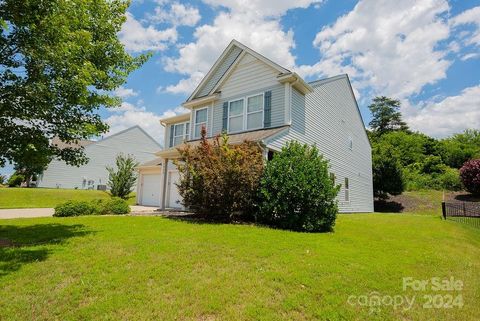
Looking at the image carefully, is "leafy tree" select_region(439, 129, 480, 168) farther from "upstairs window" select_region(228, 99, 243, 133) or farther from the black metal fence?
"upstairs window" select_region(228, 99, 243, 133)

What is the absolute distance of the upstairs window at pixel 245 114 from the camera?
14.7m

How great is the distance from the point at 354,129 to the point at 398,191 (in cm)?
796

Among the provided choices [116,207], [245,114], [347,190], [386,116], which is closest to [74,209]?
[116,207]

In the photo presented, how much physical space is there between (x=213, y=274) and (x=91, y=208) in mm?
11157

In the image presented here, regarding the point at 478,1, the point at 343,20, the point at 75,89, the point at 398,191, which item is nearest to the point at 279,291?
the point at 75,89

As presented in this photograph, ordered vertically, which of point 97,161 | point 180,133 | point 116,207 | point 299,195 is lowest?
point 116,207

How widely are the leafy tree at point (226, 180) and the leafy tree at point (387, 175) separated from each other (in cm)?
1786

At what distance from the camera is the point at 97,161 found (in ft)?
113

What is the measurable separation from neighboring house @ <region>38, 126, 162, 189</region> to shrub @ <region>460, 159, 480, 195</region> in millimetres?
35762

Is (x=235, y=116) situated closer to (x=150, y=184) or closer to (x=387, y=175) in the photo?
(x=150, y=184)

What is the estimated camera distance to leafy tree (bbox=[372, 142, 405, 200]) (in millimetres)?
24469

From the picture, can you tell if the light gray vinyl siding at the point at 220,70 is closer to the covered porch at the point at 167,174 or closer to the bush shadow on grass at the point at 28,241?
the covered porch at the point at 167,174

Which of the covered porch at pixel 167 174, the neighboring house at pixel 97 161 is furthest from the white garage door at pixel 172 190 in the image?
the neighboring house at pixel 97 161

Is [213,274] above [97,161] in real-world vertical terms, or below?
below
